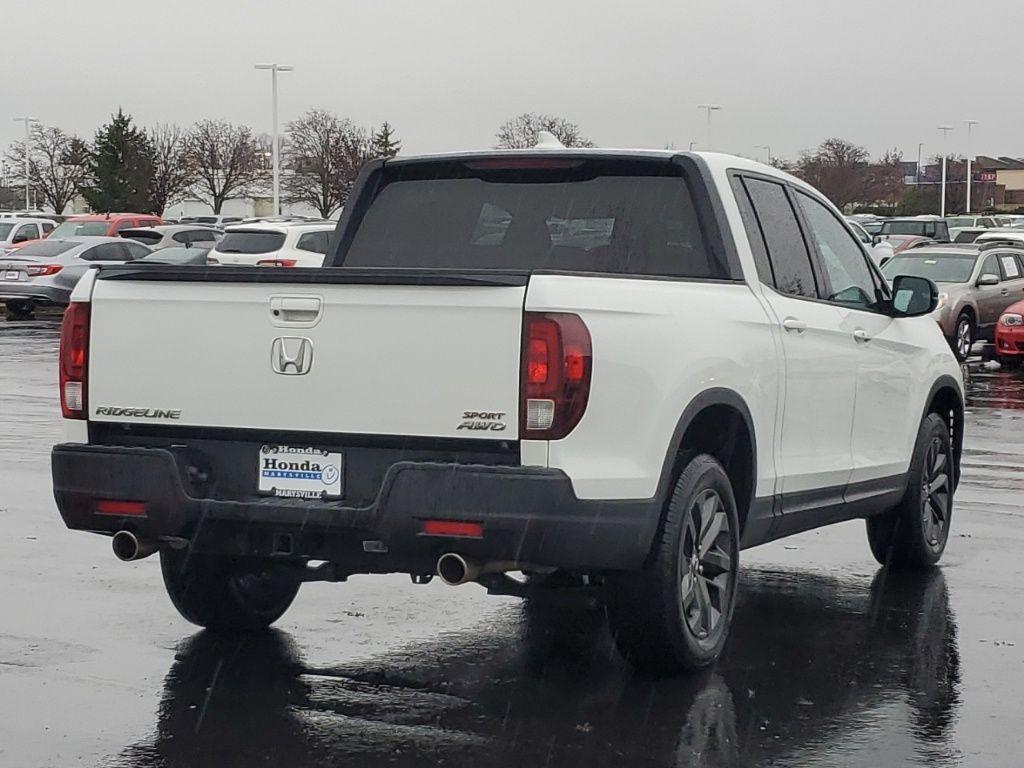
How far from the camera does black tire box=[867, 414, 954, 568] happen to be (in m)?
8.50

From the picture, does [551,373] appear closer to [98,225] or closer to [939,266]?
[939,266]

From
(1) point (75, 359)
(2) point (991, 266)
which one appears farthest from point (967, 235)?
(1) point (75, 359)

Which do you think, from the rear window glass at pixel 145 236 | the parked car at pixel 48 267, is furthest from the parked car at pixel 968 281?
the rear window glass at pixel 145 236

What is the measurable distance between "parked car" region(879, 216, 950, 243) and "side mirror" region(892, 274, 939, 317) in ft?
135

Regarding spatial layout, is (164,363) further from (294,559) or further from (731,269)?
(731,269)

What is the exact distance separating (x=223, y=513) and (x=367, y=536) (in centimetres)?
51

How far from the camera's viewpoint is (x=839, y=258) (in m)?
8.07

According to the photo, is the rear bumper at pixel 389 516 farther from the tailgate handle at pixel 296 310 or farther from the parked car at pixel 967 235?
the parked car at pixel 967 235

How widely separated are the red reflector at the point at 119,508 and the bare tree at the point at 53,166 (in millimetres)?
90612

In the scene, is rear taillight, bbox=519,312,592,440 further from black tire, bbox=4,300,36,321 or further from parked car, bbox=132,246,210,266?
black tire, bbox=4,300,36,321

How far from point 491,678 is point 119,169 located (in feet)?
265

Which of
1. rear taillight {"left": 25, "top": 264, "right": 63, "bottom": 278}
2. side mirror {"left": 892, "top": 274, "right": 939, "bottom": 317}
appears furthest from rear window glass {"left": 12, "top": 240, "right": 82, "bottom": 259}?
side mirror {"left": 892, "top": 274, "right": 939, "bottom": 317}

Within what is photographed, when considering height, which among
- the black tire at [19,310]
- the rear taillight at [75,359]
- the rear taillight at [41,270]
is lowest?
the black tire at [19,310]

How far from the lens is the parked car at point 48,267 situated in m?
32.9
